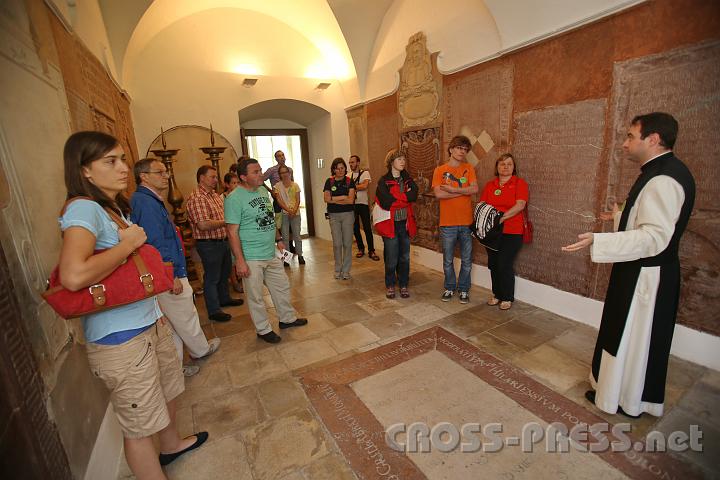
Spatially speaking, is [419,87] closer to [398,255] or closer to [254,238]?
[398,255]

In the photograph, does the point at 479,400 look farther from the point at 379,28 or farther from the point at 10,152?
the point at 379,28

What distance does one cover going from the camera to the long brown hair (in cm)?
128

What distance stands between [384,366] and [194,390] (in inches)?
58.2

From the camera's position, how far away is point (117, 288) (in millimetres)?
1273

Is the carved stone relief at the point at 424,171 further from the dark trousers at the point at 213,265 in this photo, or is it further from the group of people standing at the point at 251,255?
the dark trousers at the point at 213,265

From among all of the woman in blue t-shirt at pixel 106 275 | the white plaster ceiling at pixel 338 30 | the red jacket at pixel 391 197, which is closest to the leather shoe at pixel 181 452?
the woman in blue t-shirt at pixel 106 275

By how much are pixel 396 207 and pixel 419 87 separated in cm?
208

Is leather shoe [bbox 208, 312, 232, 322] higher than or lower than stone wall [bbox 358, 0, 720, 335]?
lower

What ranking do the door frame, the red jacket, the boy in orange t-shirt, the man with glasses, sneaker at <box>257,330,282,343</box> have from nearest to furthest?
the man with glasses → sneaker at <box>257,330,282,343</box> → the boy in orange t-shirt → the red jacket → the door frame

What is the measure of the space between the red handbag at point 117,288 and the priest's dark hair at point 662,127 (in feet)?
8.53

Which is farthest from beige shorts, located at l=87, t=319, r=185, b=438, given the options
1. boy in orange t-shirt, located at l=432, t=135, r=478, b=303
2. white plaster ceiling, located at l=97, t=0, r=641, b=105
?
white plaster ceiling, located at l=97, t=0, r=641, b=105

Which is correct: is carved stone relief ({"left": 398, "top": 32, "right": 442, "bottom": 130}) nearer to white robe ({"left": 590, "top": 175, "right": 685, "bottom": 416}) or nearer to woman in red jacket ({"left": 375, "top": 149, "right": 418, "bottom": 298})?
woman in red jacket ({"left": 375, "top": 149, "right": 418, "bottom": 298})

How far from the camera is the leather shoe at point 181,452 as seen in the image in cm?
190

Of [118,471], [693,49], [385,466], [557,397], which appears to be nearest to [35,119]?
[118,471]
